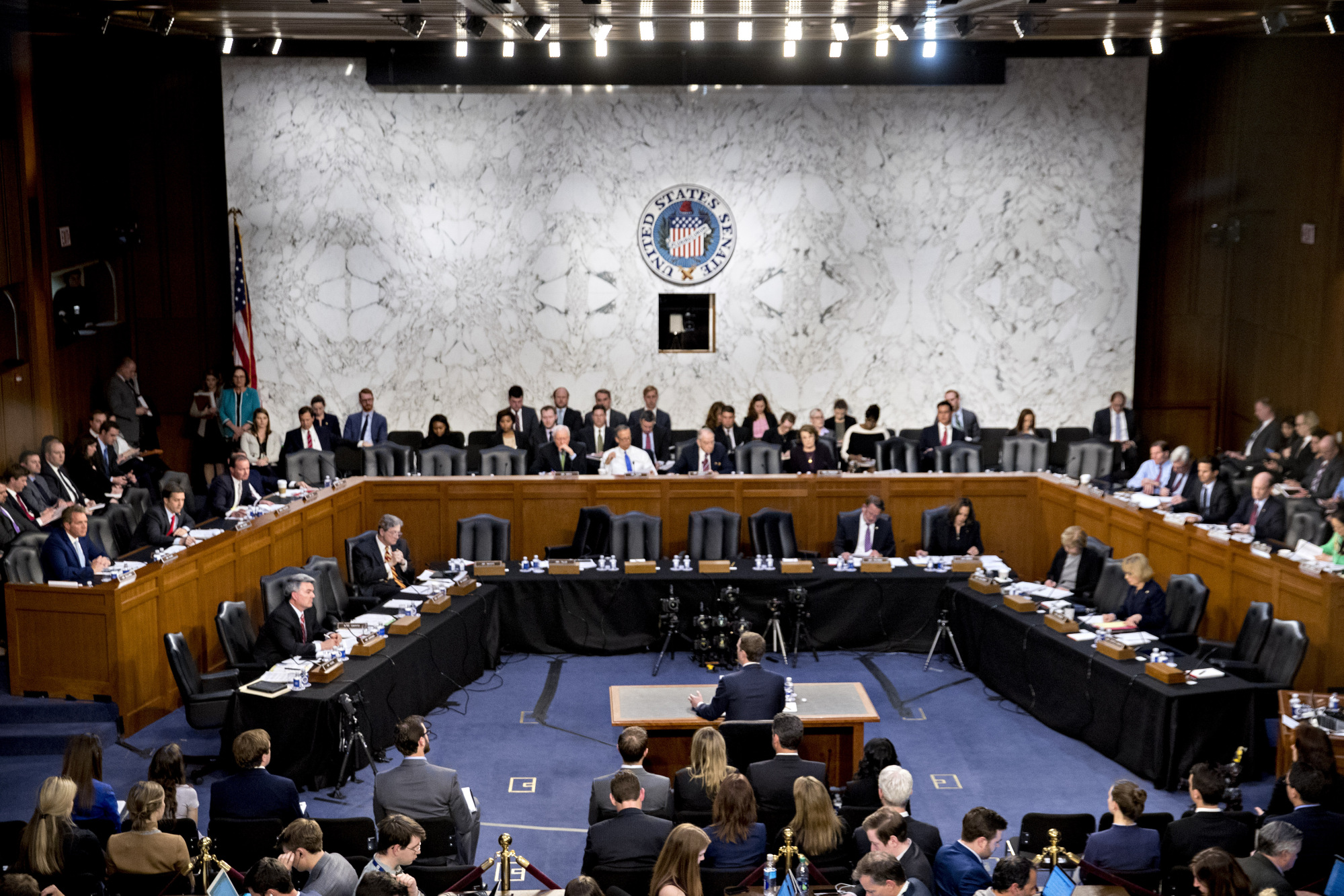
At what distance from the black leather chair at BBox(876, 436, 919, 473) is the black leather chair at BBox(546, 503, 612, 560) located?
143 inches

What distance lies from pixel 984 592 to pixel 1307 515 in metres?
2.95

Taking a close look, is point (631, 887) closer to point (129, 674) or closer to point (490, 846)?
point (490, 846)

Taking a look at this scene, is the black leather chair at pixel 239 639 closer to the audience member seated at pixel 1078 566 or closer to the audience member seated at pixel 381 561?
the audience member seated at pixel 381 561

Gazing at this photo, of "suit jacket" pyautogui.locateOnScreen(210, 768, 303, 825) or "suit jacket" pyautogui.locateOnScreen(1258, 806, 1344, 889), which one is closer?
"suit jacket" pyautogui.locateOnScreen(1258, 806, 1344, 889)

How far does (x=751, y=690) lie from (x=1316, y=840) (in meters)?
3.49

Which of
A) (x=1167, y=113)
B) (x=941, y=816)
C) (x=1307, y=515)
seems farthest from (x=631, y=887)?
(x=1167, y=113)

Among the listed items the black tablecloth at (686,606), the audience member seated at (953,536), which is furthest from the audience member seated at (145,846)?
the audience member seated at (953,536)

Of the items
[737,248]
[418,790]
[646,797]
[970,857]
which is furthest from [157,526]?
[737,248]

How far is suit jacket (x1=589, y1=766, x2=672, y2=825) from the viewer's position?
24.8 feet

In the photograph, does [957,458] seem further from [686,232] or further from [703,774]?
[703,774]

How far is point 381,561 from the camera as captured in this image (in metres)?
12.4

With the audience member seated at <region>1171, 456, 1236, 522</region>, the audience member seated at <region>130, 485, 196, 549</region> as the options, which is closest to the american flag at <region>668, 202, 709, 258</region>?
the audience member seated at <region>1171, 456, 1236, 522</region>

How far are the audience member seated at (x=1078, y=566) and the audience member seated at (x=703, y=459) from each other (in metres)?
3.95

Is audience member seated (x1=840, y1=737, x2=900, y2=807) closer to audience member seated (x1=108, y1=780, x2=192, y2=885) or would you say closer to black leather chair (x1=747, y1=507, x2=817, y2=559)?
audience member seated (x1=108, y1=780, x2=192, y2=885)
